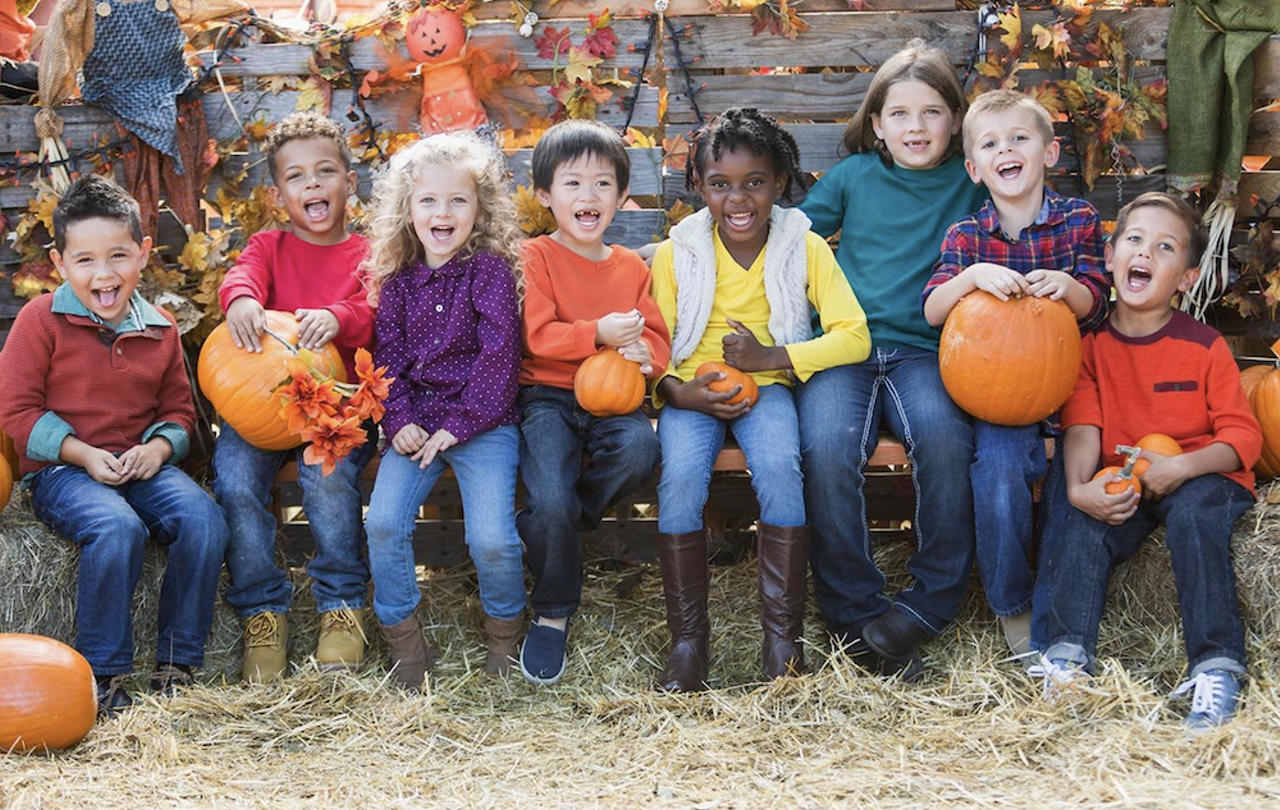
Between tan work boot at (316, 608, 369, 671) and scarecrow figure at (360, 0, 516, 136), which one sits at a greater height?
scarecrow figure at (360, 0, 516, 136)

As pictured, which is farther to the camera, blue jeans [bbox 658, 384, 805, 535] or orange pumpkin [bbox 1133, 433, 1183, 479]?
blue jeans [bbox 658, 384, 805, 535]

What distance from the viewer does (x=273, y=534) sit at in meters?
4.07

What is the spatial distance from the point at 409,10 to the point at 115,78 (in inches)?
40.7

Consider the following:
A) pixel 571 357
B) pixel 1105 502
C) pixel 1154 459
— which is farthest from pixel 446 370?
pixel 1154 459

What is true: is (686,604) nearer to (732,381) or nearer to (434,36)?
(732,381)

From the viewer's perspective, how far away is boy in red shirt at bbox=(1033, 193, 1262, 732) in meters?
3.50

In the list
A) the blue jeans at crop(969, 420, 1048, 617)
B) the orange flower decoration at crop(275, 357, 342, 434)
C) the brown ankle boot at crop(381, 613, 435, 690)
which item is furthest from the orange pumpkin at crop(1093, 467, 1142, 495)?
the orange flower decoration at crop(275, 357, 342, 434)

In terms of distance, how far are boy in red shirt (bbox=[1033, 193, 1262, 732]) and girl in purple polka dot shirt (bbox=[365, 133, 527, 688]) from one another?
1.56 metres

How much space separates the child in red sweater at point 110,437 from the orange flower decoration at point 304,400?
1.44 feet

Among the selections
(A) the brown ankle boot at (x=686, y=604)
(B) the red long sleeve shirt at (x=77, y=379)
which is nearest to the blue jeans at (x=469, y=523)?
(A) the brown ankle boot at (x=686, y=604)

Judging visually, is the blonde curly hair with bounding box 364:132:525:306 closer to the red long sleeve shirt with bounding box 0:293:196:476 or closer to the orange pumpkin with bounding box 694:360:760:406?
the orange pumpkin with bounding box 694:360:760:406

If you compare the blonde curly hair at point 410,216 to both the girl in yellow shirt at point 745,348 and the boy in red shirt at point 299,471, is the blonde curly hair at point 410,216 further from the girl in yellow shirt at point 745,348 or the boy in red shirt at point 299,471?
the girl in yellow shirt at point 745,348

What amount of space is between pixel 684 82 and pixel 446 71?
2.75ft

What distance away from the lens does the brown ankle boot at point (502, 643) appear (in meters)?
3.92
